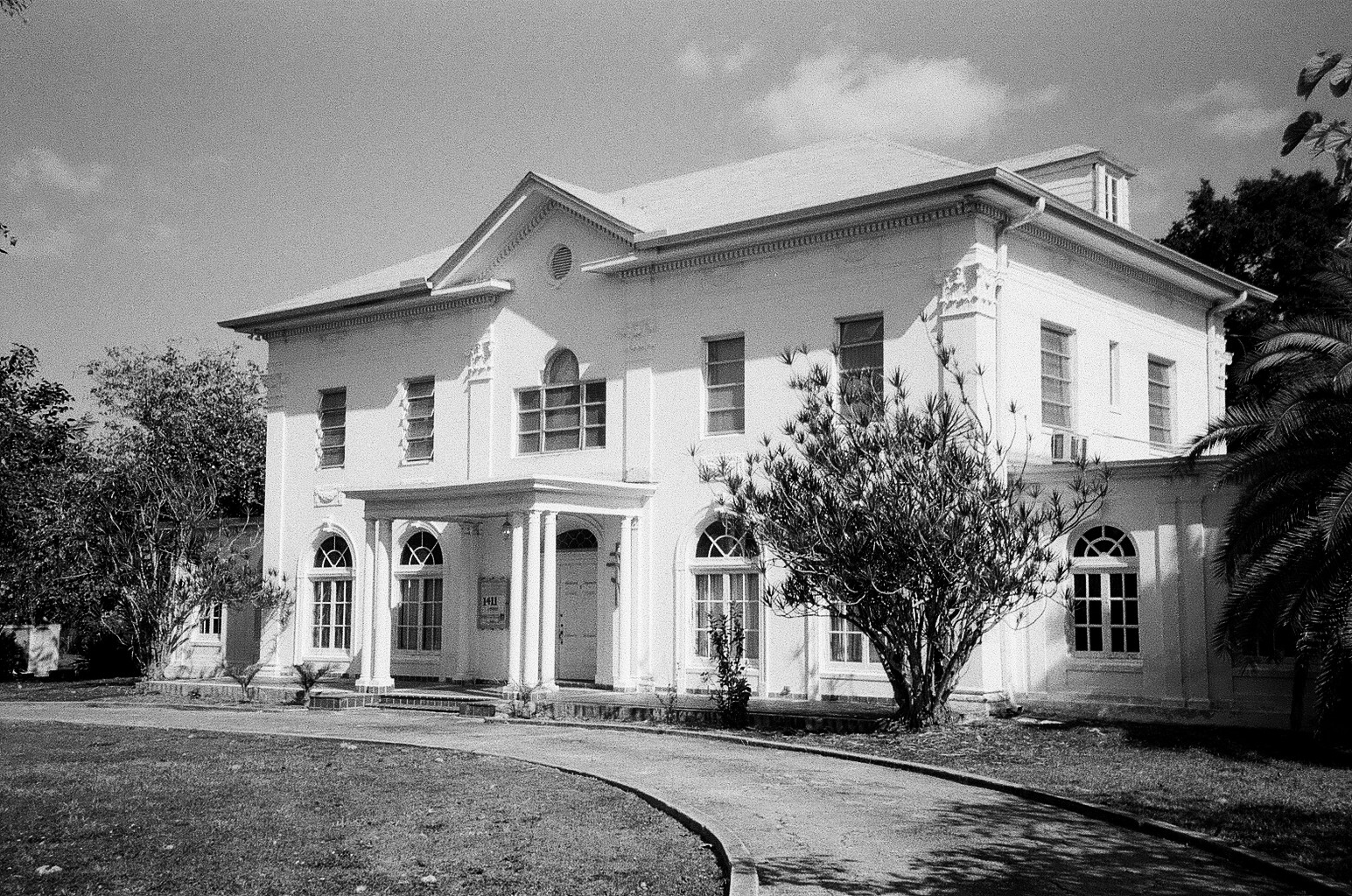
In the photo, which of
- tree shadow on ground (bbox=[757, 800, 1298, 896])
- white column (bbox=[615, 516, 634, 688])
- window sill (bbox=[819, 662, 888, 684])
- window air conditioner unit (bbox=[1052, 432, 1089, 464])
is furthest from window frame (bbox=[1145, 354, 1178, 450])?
tree shadow on ground (bbox=[757, 800, 1298, 896])

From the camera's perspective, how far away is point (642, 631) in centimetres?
2228

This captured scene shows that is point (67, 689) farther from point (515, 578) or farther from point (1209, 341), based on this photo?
point (1209, 341)

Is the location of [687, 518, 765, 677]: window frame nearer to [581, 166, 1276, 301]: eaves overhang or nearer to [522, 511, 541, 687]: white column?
[522, 511, 541, 687]: white column

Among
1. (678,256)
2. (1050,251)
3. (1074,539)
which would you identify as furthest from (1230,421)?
(678,256)

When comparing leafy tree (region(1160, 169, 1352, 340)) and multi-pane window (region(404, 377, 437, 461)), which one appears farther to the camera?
leafy tree (region(1160, 169, 1352, 340))

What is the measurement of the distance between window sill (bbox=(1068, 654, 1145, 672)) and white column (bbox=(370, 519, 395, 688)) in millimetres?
11100

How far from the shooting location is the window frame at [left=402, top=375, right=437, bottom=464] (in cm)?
2575

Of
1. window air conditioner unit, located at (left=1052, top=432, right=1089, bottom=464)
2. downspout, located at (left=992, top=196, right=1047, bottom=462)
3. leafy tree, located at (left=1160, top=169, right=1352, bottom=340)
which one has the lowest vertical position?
window air conditioner unit, located at (left=1052, top=432, right=1089, bottom=464)

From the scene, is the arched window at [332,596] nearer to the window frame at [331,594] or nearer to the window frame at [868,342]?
the window frame at [331,594]

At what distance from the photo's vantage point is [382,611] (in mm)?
23016

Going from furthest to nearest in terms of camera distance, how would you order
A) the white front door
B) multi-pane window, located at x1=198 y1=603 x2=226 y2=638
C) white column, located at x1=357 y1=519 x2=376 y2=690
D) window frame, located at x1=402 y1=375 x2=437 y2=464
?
1. multi-pane window, located at x1=198 y1=603 x2=226 y2=638
2. window frame, located at x1=402 y1=375 x2=437 y2=464
3. the white front door
4. white column, located at x1=357 y1=519 x2=376 y2=690

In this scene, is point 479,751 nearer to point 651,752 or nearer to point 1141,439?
point 651,752

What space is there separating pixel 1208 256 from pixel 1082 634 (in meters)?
17.9

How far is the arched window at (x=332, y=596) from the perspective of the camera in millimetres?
26828
